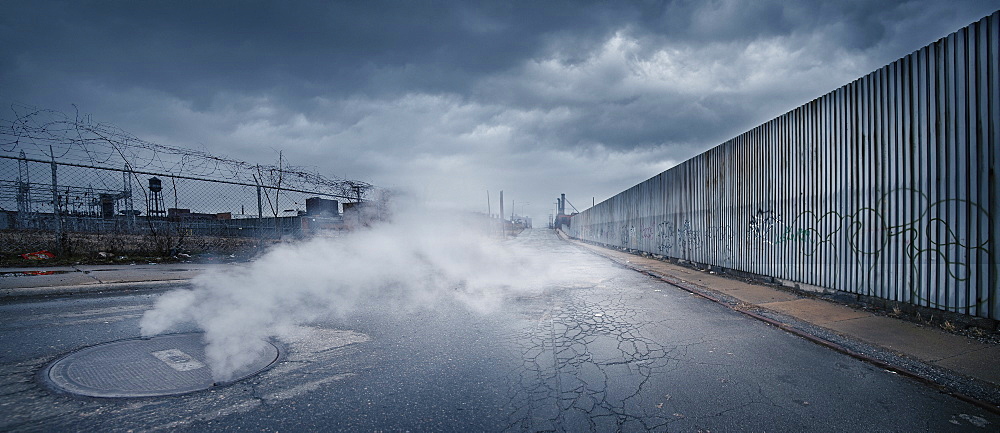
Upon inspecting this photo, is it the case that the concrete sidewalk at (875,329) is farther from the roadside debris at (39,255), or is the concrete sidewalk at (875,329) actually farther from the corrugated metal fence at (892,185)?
the roadside debris at (39,255)

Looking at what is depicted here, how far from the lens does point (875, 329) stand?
14.8ft

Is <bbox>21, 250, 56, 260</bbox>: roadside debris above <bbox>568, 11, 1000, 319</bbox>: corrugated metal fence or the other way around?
the other way around

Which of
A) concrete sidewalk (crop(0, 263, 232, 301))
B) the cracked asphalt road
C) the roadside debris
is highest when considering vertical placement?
the roadside debris

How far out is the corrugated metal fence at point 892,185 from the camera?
13.9ft

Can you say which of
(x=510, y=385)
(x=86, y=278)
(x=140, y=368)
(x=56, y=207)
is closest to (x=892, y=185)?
(x=510, y=385)

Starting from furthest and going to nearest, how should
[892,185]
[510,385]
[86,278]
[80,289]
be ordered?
[86,278] < [80,289] < [892,185] < [510,385]

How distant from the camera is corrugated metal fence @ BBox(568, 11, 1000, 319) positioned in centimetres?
424

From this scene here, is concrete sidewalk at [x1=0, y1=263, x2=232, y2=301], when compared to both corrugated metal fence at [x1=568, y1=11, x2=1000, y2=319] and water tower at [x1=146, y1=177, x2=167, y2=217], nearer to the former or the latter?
water tower at [x1=146, y1=177, x2=167, y2=217]

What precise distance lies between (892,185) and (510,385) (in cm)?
610

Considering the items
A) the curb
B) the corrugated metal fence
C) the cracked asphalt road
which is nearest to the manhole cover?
the cracked asphalt road

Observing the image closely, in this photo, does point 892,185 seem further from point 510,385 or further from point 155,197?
point 155,197

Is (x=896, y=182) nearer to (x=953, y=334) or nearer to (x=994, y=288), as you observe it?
(x=994, y=288)

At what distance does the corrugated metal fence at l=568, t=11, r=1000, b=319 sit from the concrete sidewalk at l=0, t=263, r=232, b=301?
464 inches

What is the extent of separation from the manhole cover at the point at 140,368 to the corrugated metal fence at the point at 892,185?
24.5ft
